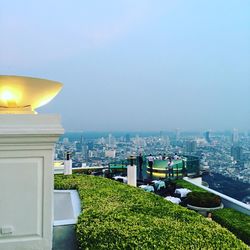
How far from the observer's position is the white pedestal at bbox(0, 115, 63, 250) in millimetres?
2238

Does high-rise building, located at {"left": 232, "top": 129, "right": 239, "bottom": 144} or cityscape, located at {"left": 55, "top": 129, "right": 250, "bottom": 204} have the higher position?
high-rise building, located at {"left": 232, "top": 129, "right": 239, "bottom": 144}

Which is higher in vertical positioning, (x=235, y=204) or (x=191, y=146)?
(x=191, y=146)

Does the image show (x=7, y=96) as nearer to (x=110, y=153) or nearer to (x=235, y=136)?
(x=110, y=153)

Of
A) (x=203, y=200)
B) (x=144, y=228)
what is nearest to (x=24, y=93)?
(x=144, y=228)

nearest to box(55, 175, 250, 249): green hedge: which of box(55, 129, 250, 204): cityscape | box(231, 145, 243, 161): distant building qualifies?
box(55, 129, 250, 204): cityscape

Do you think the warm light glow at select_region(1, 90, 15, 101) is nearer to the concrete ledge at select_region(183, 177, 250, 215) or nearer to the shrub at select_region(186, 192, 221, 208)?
the shrub at select_region(186, 192, 221, 208)

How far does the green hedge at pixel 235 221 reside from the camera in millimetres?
4922

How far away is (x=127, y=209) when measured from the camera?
313 cm

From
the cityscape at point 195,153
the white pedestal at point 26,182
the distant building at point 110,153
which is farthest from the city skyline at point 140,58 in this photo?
the white pedestal at point 26,182

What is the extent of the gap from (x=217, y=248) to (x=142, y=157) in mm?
7971

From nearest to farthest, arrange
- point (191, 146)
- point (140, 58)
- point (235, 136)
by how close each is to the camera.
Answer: point (191, 146)
point (235, 136)
point (140, 58)

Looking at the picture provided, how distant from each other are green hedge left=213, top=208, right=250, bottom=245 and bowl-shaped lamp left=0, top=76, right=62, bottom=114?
3962 millimetres

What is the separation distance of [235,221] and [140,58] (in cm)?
2374

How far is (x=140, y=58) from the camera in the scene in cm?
2777
